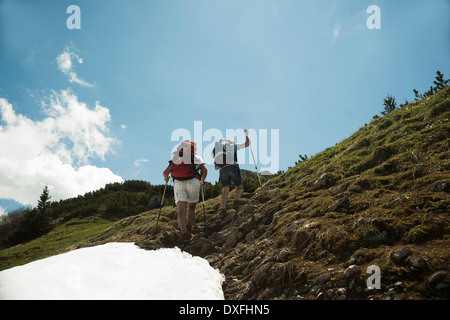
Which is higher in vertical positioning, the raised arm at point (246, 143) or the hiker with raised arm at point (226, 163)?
the raised arm at point (246, 143)

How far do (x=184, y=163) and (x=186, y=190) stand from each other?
0.72 metres

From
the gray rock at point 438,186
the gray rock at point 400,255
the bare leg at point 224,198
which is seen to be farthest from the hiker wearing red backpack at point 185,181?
the gray rock at point 438,186

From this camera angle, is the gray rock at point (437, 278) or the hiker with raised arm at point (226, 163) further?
the hiker with raised arm at point (226, 163)

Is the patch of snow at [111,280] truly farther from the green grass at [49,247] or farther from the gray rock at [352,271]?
the green grass at [49,247]

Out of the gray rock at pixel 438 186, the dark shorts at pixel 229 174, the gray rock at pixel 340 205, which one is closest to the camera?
the gray rock at pixel 438 186

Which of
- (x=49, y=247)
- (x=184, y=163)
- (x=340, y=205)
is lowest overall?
(x=49, y=247)

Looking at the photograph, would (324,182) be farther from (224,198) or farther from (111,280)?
(111,280)

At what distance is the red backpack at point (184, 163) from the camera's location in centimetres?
622

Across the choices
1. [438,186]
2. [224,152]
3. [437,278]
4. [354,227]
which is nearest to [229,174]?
[224,152]

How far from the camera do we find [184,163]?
6.32 metres

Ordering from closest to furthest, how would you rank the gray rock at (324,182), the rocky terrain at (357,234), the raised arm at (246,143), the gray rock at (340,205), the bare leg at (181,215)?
1. the rocky terrain at (357,234)
2. the gray rock at (340,205)
3. the gray rock at (324,182)
4. the bare leg at (181,215)
5. the raised arm at (246,143)
